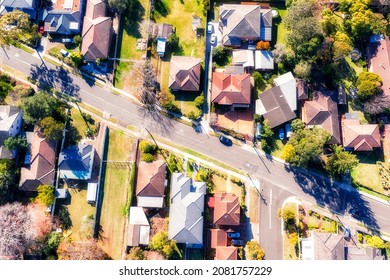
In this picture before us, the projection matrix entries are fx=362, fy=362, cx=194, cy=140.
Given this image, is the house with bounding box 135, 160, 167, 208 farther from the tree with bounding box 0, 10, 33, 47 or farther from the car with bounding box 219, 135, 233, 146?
the tree with bounding box 0, 10, 33, 47

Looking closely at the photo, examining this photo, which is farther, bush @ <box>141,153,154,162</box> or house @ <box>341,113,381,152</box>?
bush @ <box>141,153,154,162</box>

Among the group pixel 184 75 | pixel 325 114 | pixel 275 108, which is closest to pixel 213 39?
pixel 184 75

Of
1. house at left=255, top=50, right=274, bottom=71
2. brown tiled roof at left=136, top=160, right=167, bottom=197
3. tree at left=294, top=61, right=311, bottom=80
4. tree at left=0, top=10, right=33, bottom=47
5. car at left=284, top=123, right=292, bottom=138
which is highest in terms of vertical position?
tree at left=0, top=10, right=33, bottom=47

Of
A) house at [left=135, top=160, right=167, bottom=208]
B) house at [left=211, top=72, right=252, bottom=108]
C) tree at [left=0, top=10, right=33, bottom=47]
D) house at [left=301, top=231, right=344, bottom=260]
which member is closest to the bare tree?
house at [left=211, top=72, right=252, bottom=108]

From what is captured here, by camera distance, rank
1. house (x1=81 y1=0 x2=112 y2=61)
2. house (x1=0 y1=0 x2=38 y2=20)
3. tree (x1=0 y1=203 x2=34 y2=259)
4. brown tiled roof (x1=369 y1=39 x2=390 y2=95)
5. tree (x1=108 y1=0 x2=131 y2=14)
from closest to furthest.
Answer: tree (x1=0 y1=203 x2=34 y2=259), brown tiled roof (x1=369 y1=39 x2=390 y2=95), house (x1=81 y1=0 x2=112 y2=61), tree (x1=108 y1=0 x2=131 y2=14), house (x1=0 y1=0 x2=38 y2=20)

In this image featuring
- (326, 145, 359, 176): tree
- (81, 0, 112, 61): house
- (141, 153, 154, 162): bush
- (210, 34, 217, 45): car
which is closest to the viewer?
(326, 145, 359, 176): tree

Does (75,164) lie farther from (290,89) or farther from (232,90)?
(290,89)
